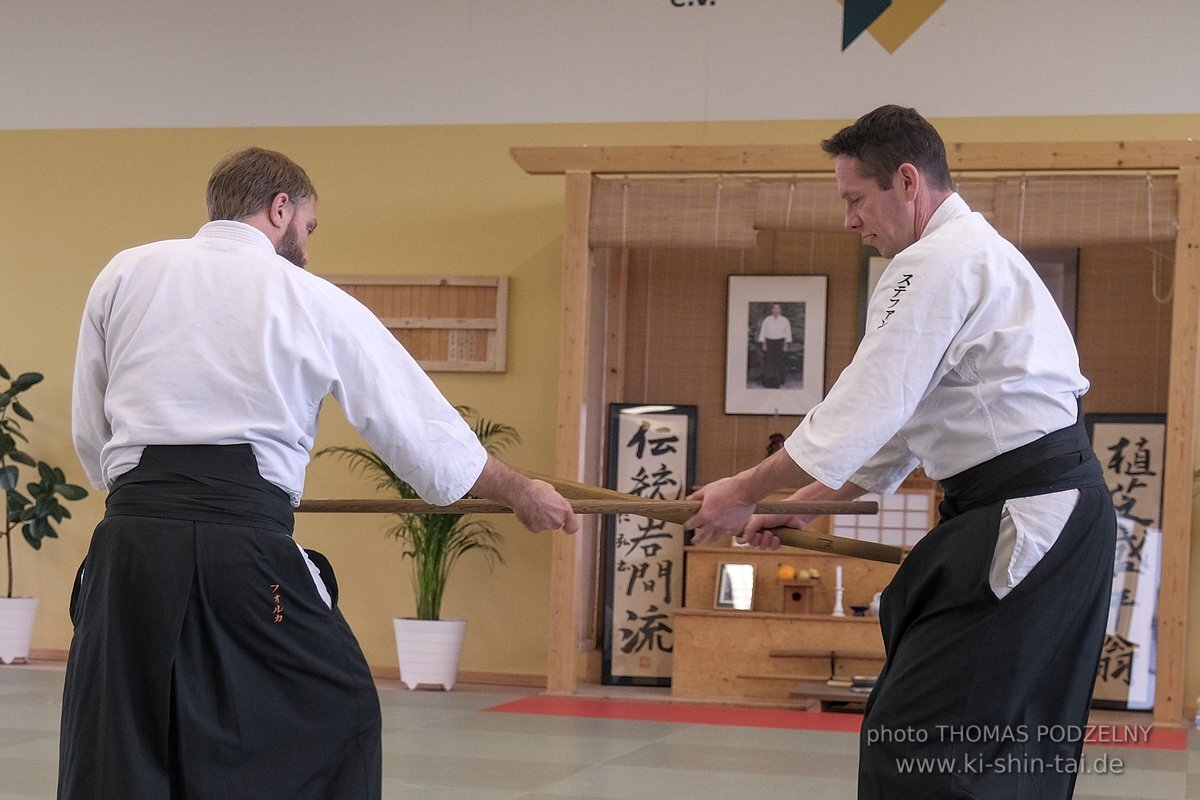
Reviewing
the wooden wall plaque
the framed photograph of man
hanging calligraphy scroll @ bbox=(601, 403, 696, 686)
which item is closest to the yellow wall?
the wooden wall plaque

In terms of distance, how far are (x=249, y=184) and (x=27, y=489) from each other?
18.0 ft

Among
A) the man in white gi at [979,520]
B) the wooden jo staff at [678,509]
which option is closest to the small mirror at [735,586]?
the wooden jo staff at [678,509]

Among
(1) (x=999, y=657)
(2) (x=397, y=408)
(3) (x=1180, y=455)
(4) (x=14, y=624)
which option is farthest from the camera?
(4) (x=14, y=624)

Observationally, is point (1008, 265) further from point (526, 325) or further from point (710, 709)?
point (526, 325)

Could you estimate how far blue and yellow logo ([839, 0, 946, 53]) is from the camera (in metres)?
6.62

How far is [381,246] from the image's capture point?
7.08 meters

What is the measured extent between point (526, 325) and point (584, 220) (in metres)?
0.86

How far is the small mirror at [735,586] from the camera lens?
251 inches

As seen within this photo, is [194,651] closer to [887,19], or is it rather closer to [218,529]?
[218,529]

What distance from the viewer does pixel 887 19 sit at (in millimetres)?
6637

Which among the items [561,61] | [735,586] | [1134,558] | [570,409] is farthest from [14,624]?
[1134,558]

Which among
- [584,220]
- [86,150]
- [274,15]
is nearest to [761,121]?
[584,220]

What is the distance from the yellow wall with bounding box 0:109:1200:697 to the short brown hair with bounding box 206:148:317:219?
4.50m

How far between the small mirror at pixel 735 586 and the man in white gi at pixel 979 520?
4.12 meters
